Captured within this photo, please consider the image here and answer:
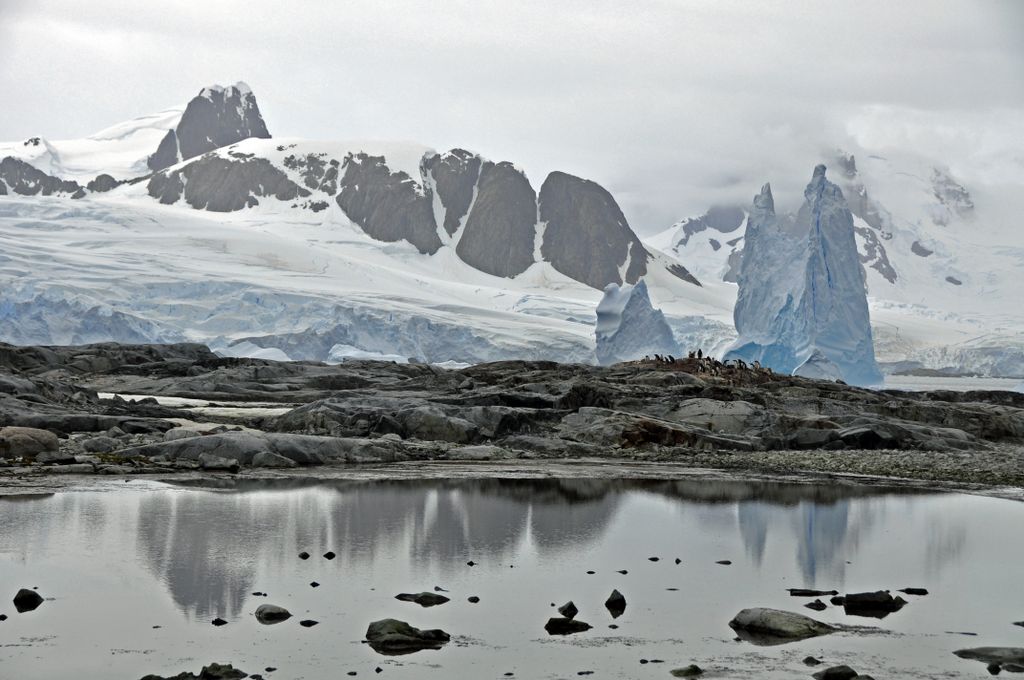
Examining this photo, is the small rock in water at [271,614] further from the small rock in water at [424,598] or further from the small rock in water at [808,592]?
the small rock in water at [808,592]

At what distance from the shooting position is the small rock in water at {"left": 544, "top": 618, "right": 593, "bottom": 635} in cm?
994

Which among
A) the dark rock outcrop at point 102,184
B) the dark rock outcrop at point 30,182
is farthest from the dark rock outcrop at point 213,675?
the dark rock outcrop at point 30,182

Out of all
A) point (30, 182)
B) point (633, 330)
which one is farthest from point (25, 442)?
point (30, 182)

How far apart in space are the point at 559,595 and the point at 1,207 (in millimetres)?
Result: 95732

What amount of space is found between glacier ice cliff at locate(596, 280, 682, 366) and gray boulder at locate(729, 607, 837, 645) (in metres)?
54.4

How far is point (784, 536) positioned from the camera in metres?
15.3

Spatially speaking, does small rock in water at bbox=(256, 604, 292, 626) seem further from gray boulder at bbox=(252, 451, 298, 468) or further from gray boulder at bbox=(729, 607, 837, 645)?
gray boulder at bbox=(252, 451, 298, 468)

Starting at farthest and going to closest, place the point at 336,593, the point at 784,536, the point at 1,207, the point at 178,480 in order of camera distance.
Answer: the point at 1,207
the point at 178,480
the point at 784,536
the point at 336,593

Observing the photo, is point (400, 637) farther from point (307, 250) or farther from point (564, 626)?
point (307, 250)

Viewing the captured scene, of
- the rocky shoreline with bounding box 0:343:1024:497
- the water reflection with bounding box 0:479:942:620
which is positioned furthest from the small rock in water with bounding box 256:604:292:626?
the rocky shoreline with bounding box 0:343:1024:497

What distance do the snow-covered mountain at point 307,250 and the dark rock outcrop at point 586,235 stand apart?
22 cm

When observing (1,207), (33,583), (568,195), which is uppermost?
(568,195)

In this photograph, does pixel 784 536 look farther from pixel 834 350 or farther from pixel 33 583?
pixel 834 350

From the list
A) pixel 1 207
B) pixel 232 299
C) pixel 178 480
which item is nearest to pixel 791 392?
pixel 178 480
